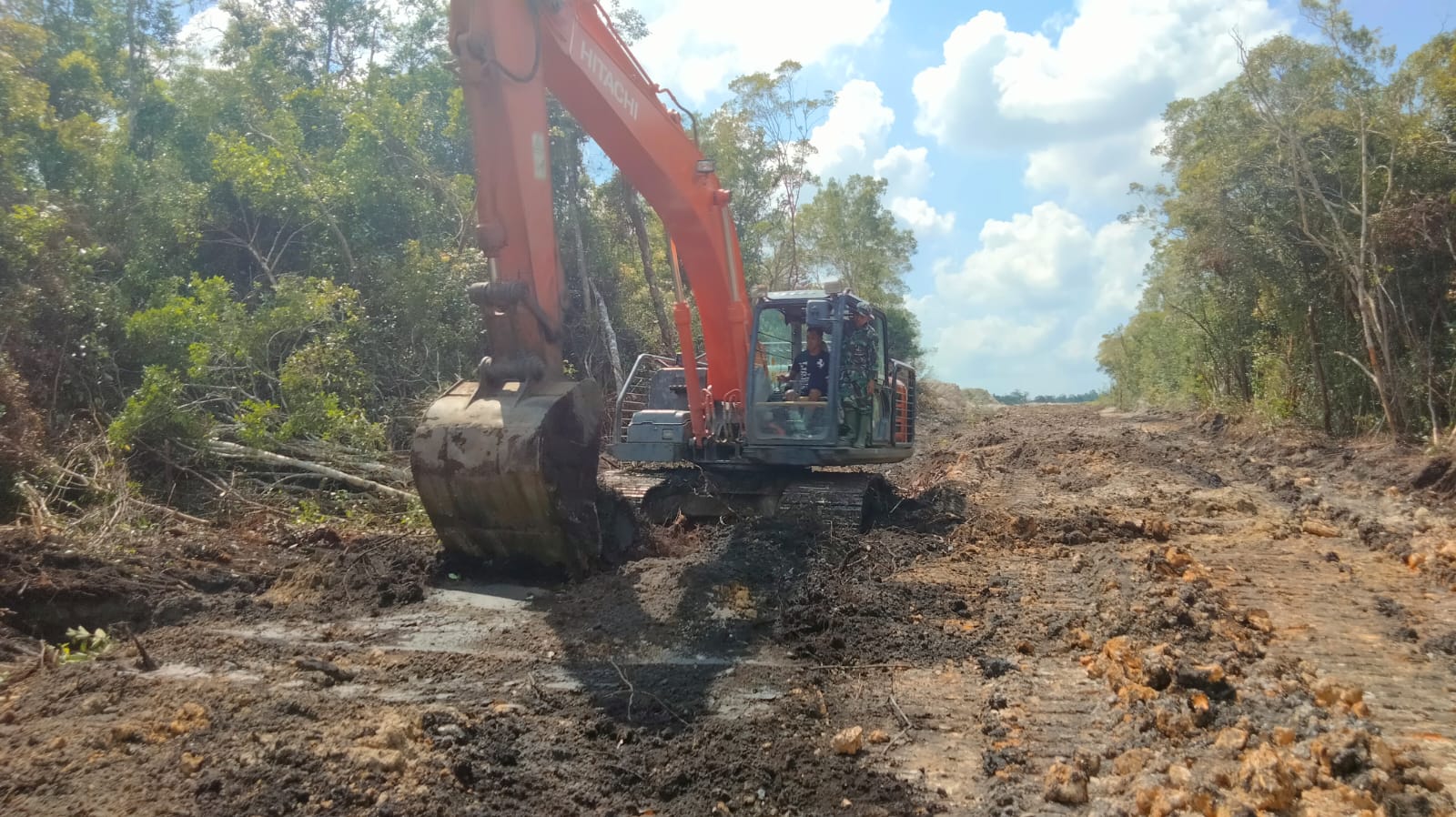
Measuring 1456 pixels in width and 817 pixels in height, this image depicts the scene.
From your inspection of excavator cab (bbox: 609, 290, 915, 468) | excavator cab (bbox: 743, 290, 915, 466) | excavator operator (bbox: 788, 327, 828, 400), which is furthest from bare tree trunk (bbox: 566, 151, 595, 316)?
excavator operator (bbox: 788, 327, 828, 400)

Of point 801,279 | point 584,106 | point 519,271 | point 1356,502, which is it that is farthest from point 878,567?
point 801,279

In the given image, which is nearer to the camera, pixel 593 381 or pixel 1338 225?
pixel 593 381

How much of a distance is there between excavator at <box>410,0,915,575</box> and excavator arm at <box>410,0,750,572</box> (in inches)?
0.5

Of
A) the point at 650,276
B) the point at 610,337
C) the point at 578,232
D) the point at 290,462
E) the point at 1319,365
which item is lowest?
the point at 290,462

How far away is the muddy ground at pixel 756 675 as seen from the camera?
331cm

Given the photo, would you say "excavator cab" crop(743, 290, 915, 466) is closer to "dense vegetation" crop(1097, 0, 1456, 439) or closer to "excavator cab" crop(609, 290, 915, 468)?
"excavator cab" crop(609, 290, 915, 468)

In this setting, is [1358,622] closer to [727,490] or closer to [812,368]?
[812,368]

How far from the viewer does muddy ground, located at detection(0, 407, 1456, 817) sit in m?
3.31

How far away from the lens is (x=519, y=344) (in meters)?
6.19

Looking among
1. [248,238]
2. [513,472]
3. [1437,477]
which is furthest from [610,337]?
[1437,477]

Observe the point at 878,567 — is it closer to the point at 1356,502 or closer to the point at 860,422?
the point at 860,422

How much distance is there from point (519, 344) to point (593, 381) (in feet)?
1.87

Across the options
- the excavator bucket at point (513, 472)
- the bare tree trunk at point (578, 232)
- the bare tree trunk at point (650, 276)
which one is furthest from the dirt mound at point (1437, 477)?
the bare tree trunk at point (578, 232)

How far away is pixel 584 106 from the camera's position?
6.89m
